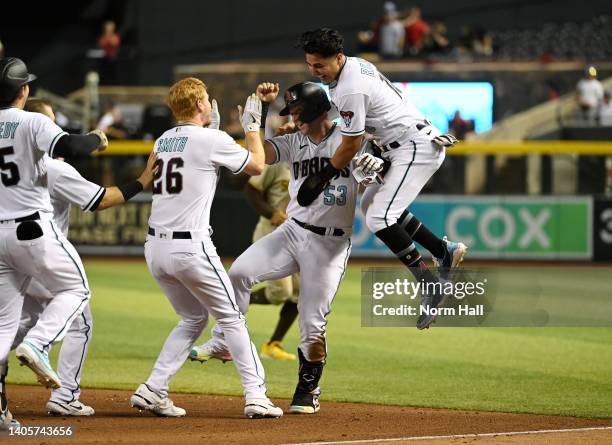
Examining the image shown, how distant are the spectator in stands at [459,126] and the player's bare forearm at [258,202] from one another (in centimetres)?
1312

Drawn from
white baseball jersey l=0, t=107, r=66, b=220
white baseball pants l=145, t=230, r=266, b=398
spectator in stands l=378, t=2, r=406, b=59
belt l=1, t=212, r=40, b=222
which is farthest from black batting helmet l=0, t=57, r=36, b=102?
spectator in stands l=378, t=2, r=406, b=59

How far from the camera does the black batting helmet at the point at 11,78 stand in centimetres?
688

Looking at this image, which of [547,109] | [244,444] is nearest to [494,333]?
[244,444]

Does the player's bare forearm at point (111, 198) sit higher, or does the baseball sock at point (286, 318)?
the player's bare forearm at point (111, 198)

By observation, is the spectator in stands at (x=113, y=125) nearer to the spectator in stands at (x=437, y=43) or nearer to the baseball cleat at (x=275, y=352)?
the spectator in stands at (x=437, y=43)

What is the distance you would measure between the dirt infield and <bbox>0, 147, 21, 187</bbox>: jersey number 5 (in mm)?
1484

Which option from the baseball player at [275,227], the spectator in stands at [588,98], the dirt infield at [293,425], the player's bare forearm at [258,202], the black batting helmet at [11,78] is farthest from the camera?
the spectator in stands at [588,98]

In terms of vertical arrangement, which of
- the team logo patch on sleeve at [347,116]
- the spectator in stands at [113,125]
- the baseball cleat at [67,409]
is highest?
the spectator in stands at [113,125]

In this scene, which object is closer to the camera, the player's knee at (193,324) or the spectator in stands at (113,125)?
the player's knee at (193,324)

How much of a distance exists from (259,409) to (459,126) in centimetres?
1690

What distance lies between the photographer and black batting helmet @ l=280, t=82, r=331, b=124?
7641 mm

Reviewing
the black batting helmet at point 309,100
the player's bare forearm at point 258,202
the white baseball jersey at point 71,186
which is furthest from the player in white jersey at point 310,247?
the player's bare forearm at point 258,202

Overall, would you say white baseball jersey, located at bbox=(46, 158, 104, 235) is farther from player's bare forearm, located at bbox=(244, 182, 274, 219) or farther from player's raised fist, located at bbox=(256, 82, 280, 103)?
player's bare forearm, located at bbox=(244, 182, 274, 219)

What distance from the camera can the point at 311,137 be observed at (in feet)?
25.8
